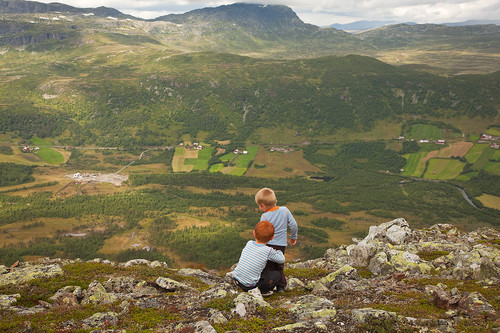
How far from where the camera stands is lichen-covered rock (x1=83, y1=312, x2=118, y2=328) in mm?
13625

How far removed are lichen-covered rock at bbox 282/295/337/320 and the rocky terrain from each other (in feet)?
0.15

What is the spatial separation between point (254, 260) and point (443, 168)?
20936 centimetres

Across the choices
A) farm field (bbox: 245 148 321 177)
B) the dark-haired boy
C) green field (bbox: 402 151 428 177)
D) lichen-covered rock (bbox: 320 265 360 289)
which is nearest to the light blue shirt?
the dark-haired boy

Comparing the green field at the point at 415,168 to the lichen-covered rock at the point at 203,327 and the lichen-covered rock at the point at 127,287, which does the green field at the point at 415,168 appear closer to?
the lichen-covered rock at the point at 127,287

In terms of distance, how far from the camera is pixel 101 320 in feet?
45.6

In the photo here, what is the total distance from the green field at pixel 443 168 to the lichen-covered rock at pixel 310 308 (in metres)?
194

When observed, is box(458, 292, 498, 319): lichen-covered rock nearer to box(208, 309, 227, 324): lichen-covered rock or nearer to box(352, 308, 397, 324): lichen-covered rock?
box(352, 308, 397, 324): lichen-covered rock

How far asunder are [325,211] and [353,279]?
11972 centimetres

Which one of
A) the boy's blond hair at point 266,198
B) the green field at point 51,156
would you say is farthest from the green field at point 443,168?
the green field at point 51,156

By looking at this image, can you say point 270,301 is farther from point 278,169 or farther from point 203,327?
point 278,169

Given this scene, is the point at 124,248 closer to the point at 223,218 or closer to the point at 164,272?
the point at 223,218

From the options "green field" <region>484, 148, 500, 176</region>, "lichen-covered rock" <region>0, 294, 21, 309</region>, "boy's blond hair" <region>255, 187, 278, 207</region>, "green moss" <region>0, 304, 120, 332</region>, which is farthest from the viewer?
"green field" <region>484, 148, 500, 176</region>

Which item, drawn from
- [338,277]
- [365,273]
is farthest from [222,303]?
[365,273]

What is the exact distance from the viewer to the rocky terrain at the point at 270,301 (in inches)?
487
